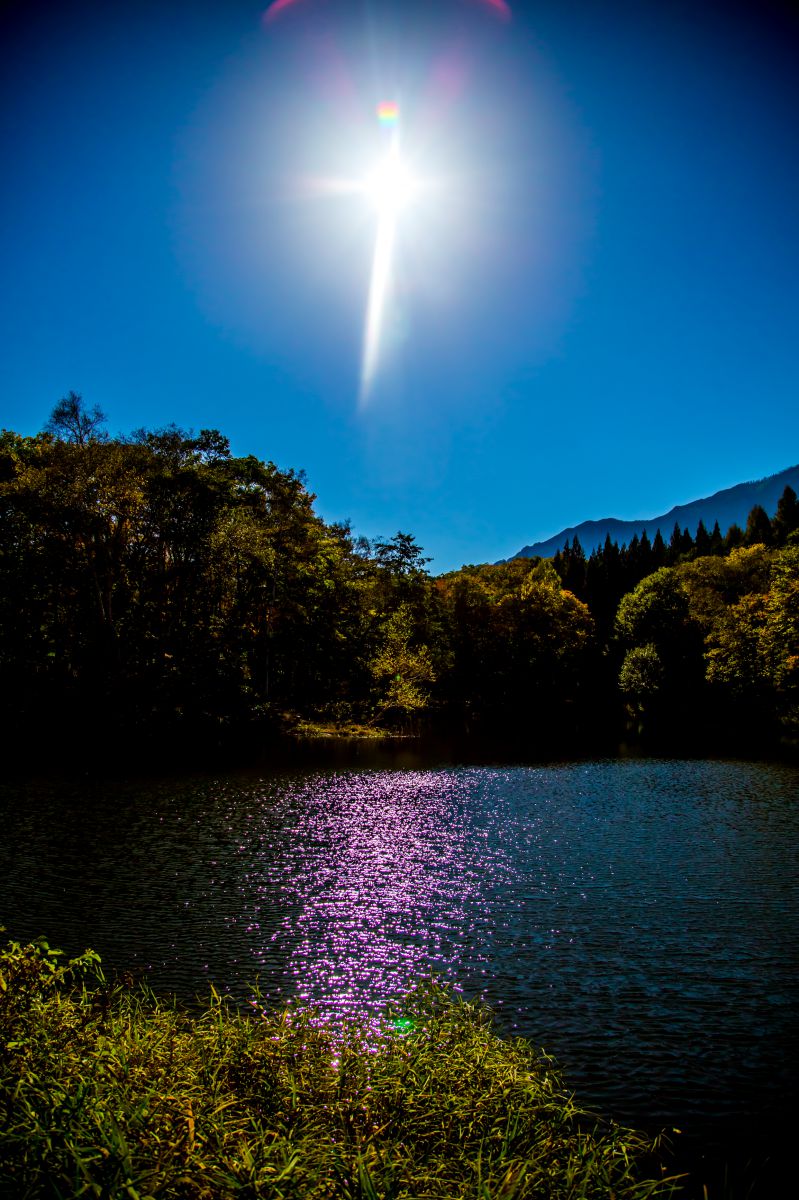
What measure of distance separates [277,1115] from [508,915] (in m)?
11.5

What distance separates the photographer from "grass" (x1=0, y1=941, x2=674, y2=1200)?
224 inches

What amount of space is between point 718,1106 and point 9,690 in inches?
2112

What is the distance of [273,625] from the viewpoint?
64.2 meters

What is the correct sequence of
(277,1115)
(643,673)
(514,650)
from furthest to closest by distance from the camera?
(514,650) → (643,673) → (277,1115)

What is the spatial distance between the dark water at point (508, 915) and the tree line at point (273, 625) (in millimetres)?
22028

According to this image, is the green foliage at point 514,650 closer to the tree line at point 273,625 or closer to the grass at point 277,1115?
the tree line at point 273,625

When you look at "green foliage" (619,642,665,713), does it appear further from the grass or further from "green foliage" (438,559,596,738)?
the grass

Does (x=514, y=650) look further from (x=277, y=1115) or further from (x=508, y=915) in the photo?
(x=277, y=1115)

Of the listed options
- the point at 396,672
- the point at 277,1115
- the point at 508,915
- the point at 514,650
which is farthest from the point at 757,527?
the point at 277,1115

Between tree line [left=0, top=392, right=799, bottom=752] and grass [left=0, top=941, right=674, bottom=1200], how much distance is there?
45.5 meters

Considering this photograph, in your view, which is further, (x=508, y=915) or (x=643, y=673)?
(x=643, y=673)

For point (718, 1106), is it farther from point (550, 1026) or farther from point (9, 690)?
point (9, 690)

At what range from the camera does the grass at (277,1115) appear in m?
5.69

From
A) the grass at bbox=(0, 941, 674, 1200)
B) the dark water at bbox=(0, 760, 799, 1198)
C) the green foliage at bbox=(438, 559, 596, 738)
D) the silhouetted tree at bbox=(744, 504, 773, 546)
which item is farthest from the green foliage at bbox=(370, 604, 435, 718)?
the silhouetted tree at bbox=(744, 504, 773, 546)
